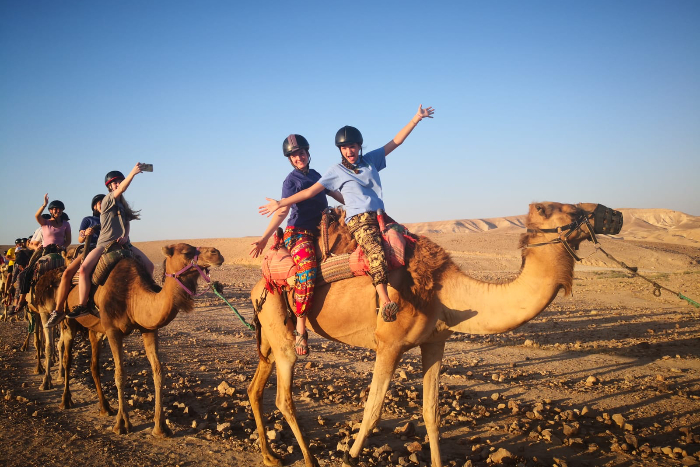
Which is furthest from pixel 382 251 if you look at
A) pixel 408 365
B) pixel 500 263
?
pixel 500 263

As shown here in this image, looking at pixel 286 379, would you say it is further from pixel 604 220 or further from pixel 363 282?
pixel 604 220

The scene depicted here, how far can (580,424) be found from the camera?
596 centimetres

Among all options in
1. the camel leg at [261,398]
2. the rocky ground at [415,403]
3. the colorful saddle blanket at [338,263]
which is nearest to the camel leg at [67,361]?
the rocky ground at [415,403]

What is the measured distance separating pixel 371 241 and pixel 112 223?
4.75m

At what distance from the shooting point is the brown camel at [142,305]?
621cm

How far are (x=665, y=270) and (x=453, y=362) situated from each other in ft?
80.3

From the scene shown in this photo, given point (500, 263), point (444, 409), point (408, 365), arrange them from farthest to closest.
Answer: point (500, 263) < point (408, 365) < point (444, 409)

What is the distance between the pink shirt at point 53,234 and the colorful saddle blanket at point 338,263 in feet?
24.6

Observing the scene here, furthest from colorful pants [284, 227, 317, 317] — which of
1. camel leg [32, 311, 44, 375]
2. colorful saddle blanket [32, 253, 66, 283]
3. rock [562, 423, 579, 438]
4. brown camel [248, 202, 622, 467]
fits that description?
camel leg [32, 311, 44, 375]

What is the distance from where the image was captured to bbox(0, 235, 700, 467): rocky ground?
5.31 m

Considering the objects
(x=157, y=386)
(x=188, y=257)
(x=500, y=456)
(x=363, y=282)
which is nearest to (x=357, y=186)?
(x=363, y=282)

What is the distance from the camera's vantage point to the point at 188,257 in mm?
6336

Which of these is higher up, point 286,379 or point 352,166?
point 352,166

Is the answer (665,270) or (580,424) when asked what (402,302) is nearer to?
(580,424)
